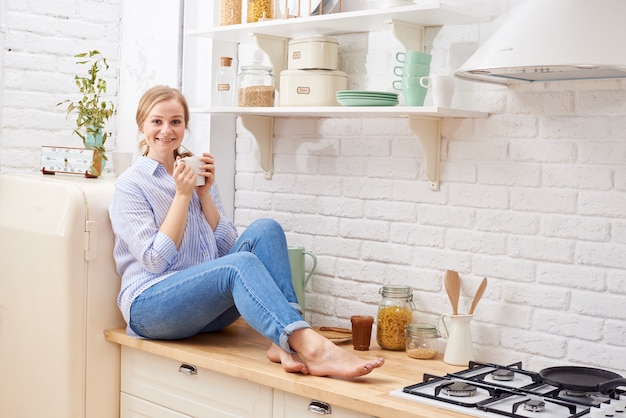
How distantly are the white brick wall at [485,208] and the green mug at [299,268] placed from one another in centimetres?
9

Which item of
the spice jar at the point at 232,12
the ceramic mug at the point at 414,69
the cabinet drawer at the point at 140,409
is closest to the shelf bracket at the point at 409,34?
the ceramic mug at the point at 414,69

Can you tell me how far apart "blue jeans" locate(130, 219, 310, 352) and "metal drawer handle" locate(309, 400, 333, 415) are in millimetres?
231

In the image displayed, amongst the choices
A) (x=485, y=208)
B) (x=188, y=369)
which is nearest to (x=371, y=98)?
(x=485, y=208)

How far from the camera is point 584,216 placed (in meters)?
2.66

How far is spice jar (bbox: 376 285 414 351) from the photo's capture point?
9.86 ft

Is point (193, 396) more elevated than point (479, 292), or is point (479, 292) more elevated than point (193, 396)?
point (479, 292)

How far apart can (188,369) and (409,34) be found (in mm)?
1388

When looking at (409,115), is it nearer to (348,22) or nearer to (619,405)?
A: (348,22)

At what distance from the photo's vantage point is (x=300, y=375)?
2.66 m

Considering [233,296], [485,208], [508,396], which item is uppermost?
[485,208]

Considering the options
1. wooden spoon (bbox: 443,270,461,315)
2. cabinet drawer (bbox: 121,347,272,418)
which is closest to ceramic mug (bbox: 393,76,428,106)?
wooden spoon (bbox: 443,270,461,315)

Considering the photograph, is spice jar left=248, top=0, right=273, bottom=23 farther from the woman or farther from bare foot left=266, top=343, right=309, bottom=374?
bare foot left=266, top=343, right=309, bottom=374

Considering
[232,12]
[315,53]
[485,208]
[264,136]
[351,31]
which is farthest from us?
[264,136]

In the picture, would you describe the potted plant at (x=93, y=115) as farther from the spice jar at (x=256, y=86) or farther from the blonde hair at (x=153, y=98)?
the spice jar at (x=256, y=86)
